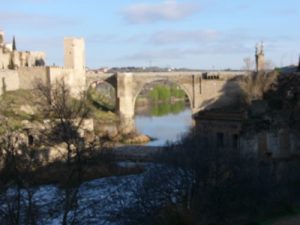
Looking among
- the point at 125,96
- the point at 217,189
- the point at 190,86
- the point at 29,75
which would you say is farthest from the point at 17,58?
the point at 217,189

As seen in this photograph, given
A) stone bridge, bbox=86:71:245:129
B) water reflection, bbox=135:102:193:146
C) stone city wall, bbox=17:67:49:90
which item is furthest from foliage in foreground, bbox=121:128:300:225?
stone city wall, bbox=17:67:49:90

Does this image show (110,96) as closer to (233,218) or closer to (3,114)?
(3,114)

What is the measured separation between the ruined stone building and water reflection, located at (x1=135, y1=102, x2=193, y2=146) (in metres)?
9.93

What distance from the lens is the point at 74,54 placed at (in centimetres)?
5200

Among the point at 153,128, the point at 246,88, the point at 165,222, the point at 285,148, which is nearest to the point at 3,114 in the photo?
the point at 246,88

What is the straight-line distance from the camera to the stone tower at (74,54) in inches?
2044

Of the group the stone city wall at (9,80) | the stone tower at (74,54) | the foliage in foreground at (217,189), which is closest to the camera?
the foliage in foreground at (217,189)

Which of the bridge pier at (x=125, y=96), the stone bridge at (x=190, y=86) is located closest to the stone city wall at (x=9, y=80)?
the stone bridge at (x=190, y=86)

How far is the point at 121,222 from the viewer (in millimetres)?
13477

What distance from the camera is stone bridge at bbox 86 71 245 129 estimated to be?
47062 mm

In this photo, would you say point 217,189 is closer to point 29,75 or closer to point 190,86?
point 29,75

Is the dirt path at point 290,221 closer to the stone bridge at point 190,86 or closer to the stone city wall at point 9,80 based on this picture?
the stone city wall at point 9,80

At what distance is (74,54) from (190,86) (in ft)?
31.6

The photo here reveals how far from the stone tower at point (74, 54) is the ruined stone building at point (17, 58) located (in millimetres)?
3348
